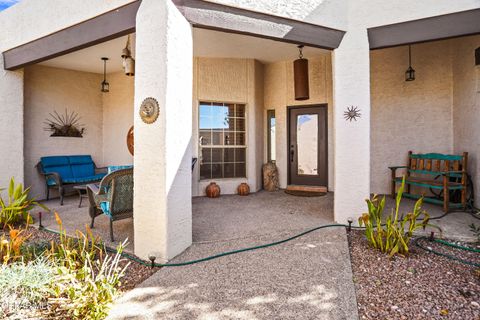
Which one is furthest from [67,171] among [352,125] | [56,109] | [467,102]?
[467,102]

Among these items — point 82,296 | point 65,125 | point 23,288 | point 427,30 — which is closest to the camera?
point 82,296

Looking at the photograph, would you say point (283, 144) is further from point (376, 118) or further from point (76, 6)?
point (76, 6)

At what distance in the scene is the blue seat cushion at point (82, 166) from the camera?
6176mm

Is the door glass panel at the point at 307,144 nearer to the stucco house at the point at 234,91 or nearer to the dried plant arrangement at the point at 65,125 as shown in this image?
the stucco house at the point at 234,91

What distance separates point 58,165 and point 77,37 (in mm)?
3527

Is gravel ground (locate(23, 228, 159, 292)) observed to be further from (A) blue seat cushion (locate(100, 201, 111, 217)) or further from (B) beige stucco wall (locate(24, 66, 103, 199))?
(B) beige stucco wall (locate(24, 66, 103, 199))

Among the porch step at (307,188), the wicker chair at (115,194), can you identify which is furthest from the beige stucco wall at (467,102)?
the wicker chair at (115,194)

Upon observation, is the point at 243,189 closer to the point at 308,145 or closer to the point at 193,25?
the point at 308,145

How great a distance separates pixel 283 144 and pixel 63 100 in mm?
5513

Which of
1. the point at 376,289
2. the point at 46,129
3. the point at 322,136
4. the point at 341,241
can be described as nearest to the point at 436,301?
the point at 376,289

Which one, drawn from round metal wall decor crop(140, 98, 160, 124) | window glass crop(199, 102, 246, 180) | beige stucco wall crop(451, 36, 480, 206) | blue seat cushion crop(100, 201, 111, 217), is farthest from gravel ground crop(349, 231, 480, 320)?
window glass crop(199, 102, 246, 180)

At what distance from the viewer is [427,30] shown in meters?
3.50

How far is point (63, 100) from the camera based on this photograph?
6242mm

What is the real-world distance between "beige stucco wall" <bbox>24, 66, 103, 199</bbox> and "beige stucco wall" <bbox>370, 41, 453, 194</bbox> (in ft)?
22.5
